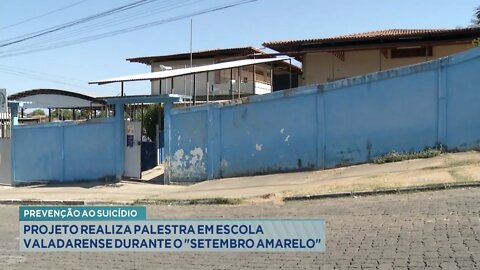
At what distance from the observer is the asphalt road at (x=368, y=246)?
513 centimetres

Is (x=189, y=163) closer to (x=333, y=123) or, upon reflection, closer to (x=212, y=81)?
(x=333, y=123)

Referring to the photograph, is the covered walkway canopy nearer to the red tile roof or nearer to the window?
the red tile roof

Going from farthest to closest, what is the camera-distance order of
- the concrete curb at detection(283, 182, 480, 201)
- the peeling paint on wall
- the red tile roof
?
1. the red tile roof
2. the peeling paint on wall
3. the concrete curb at detection(283, 182, 480, 201)

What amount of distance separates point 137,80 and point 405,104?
313 inches

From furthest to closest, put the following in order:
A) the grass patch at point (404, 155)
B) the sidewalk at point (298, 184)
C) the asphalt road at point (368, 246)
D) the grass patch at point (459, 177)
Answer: the grass patch at point (404, 155)
the sidewalk at point (298, 184)
the grass patch at point (459, 177)
the asphalt road at point (368, 246)

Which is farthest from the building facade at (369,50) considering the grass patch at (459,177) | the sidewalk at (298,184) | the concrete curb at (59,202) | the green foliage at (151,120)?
the concrete curb at (59,202)

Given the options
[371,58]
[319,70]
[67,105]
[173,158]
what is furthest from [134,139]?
[371,58]

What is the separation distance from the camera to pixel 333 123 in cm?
1276

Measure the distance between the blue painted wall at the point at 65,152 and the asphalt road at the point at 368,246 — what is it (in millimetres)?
7518

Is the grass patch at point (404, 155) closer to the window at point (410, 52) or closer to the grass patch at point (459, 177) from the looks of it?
the grass patch at point (459, 177)
